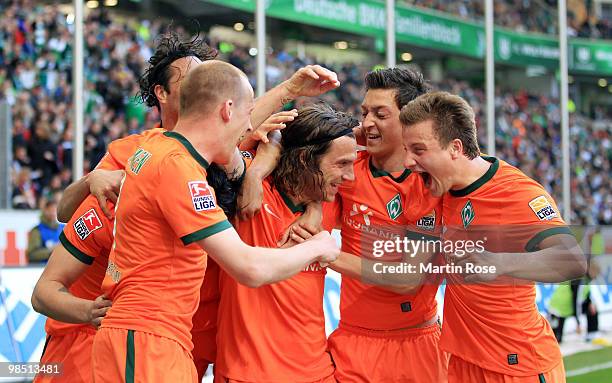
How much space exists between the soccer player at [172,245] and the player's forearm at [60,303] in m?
0.27

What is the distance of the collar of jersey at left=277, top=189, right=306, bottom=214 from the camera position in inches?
132

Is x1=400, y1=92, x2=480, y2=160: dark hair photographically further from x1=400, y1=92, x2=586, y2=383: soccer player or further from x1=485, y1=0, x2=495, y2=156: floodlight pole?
x1=485, y1=0, x2=495, y2=156: floodlight pole

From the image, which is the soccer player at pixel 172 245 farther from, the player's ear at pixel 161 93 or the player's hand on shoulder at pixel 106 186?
the player's ear at pixel 161 93

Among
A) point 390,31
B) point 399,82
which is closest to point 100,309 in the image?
point 399,82

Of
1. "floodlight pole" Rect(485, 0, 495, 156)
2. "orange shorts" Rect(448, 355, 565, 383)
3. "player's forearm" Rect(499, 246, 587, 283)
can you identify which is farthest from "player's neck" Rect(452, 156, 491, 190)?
"floodlight pole" Rect(485, 0, 495, 156)

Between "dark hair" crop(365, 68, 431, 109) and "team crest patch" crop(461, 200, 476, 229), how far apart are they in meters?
0.77

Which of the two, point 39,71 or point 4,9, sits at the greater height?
point 4,9

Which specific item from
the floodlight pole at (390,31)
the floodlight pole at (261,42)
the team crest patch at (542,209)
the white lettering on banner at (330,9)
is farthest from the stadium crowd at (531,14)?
the team crest patch at (542,209)

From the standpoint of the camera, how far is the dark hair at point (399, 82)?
3871mm

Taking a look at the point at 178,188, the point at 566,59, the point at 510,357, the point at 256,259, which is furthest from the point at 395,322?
the point at 566,59

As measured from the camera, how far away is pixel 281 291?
3.25m

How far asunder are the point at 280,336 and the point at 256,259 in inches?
28.0

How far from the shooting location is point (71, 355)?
344 cm

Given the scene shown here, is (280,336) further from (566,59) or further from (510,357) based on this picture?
(566,59)
